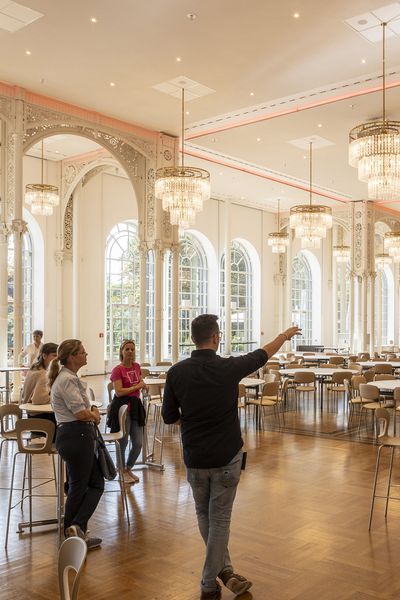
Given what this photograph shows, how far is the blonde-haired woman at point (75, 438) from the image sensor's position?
454 cm

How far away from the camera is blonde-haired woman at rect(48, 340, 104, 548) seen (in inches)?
179

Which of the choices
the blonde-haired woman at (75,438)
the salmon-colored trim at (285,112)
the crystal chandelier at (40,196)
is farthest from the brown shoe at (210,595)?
the crystal chandelier at (40,196)

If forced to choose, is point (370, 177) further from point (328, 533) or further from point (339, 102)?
point (328, 533)

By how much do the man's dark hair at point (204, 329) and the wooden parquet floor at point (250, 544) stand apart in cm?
160

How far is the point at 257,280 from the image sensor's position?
24.6 metres

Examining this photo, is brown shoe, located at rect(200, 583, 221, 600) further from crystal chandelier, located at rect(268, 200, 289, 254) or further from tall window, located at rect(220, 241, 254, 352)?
tall window, located at rect(220, 241, 254, 352)

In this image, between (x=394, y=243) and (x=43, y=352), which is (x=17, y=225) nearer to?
(x=43, y=352)

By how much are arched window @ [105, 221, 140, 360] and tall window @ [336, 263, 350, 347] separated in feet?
35.7

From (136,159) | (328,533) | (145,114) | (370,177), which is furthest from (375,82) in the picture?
(328,533)

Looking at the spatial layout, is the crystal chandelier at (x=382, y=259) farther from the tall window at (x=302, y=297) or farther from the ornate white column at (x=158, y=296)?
the ornate white column at (x=158, y=296)

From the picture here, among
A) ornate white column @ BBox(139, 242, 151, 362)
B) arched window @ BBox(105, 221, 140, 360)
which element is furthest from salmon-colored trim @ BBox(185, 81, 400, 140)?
arched window @ BBox(105, 221, 140, 360)

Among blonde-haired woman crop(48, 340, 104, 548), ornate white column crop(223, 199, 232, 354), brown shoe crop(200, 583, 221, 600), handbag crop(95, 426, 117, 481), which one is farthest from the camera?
ornate white column crop(223, 199, 232, 354)

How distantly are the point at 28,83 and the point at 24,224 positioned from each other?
249 cm

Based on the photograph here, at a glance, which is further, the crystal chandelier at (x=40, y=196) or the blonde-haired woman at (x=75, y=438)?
the crystal chandelier at (x=40, y=196)
